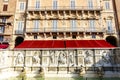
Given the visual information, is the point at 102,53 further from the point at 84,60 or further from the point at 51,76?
the point at 51,76

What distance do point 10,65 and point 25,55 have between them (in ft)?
5.39

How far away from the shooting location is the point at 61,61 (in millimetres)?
15570

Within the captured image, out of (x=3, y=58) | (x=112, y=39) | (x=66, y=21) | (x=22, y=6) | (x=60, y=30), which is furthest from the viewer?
(x=22, y=6)

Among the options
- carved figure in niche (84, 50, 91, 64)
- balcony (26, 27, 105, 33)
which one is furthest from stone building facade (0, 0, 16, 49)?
carved figure in niche (84, 50, 91, 64)

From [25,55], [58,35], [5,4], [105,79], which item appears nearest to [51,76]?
[25,55]

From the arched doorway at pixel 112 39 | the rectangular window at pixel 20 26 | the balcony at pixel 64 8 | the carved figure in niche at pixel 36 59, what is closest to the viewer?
the carved figure in niche at pixel 36 59

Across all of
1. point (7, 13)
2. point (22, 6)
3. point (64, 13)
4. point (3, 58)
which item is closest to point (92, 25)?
point (64, 13)

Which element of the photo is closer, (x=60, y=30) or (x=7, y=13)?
(x=60, y=30)

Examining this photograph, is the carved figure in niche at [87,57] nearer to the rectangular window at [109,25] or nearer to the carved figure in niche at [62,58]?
the carved figure in niche at [62,58]

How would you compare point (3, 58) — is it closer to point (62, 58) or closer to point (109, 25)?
point (62, 58)

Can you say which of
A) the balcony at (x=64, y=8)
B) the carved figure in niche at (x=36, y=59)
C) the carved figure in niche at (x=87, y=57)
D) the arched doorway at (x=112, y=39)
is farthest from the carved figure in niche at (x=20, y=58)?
the arched doorway at (x=112, y=39)

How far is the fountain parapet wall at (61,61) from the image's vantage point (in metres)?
15.2

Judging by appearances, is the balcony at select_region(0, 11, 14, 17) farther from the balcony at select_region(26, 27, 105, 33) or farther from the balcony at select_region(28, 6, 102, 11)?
the balcony at select_region(26, 27, 105, 33)

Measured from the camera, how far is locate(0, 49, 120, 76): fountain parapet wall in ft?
49.8
